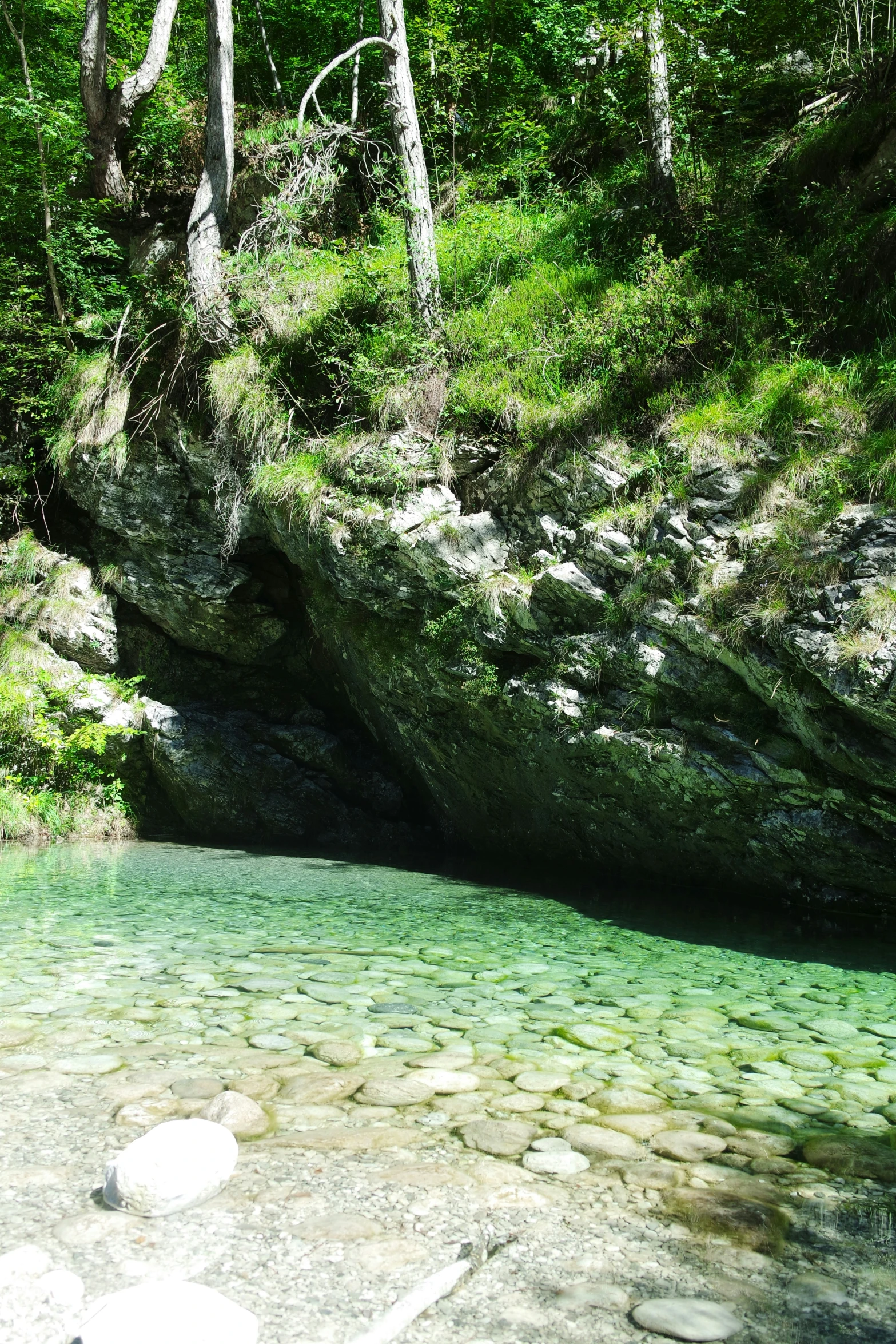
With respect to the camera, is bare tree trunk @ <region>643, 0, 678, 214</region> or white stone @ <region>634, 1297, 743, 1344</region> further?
bare tree trunk @ <region>643, 0, 678, 214</region>

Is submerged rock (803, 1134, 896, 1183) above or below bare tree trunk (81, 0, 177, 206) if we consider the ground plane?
below

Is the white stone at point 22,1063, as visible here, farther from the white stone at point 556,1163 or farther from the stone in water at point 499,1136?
the white stone at point 556,1163

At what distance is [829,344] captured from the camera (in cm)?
845

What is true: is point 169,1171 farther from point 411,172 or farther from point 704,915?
point 411,172

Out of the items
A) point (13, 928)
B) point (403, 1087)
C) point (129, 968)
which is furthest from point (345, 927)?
point (403, 1087)

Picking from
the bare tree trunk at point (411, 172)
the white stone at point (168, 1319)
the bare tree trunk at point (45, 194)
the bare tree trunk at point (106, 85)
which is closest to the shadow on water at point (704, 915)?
the white stone at point (168, 1319)

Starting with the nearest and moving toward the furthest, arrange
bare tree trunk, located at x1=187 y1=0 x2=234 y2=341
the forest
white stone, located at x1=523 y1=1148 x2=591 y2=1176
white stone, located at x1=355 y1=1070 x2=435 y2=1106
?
white stone, located at x1=523 y1=1148 x2=591 y2=1176, white stone, located at x1=355 y1=1070 x2=435 y2=1106, the forest, bare tree trunk, located at x1=187 y1=0 x2=234 y2=341

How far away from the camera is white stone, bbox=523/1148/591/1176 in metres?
2.81

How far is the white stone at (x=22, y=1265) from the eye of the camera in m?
1.95

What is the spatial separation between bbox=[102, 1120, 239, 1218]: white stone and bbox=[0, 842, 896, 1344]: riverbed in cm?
5

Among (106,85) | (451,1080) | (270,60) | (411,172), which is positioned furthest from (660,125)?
(451,1080)

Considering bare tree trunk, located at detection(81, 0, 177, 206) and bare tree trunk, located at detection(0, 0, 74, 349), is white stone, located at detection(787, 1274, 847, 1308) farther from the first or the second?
bare tree trunk, located at detection(81, 0, 177, 206)

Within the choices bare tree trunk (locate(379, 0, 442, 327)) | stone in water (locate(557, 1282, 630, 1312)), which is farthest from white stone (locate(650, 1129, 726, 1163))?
bare tree trunk (locate(379, 0, 442, 327))

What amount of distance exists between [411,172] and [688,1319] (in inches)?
447
